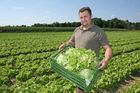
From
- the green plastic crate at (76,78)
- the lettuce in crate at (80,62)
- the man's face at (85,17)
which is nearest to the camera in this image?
the green plastic crate at (76,78)

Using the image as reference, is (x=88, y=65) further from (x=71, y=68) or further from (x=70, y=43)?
(x=70, y=43)

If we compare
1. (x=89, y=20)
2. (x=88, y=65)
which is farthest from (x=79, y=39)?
(x=88, y=65)

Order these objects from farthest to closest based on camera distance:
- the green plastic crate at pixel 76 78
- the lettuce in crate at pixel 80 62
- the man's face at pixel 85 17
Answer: the man's face at pixel 85 17 < the lettuce in crate at pixel 80 62 < the green plastic crate at pixel 76 78

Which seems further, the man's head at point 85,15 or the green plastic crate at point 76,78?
the man's head at point 85,15

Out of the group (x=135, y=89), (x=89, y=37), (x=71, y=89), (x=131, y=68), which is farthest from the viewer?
(x=131, y=68)

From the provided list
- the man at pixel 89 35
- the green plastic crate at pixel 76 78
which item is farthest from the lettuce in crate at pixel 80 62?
the man at pixel 89 35

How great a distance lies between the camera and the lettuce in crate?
2381mm

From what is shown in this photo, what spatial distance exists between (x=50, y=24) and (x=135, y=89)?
58314mm

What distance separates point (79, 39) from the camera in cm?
291

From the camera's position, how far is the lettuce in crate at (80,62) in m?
2.38

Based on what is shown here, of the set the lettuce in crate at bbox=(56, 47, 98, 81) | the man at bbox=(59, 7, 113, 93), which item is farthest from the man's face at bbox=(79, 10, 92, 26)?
the lettuce in crate at bbox=(56, 47, 98, 81)

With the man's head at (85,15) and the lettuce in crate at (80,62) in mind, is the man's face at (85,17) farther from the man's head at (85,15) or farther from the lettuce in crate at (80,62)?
the lettuce in crate at (80,62)

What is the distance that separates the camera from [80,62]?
8.00ft

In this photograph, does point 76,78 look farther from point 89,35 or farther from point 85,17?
point 85,17
